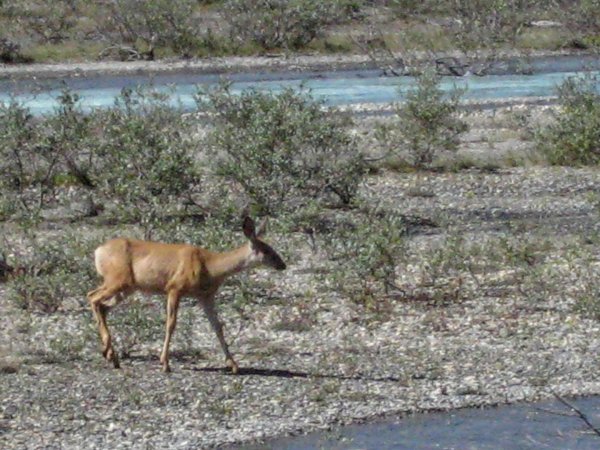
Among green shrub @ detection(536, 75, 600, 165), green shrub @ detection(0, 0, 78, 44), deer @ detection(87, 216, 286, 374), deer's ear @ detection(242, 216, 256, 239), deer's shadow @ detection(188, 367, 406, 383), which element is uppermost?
deer's ear @ detection(242, 216, 256, 239)

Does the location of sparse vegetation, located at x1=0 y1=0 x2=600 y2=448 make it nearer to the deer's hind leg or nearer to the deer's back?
the deer's hind leg

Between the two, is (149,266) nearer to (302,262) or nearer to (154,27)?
(302,262)

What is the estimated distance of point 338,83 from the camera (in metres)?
40.3

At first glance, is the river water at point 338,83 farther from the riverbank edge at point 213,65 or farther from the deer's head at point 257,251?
the deer's head at point 257,251

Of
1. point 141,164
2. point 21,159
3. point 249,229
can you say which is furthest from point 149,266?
point 21,159

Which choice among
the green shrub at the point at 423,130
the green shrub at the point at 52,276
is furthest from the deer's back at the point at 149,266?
the green shrub at the point at 423,130

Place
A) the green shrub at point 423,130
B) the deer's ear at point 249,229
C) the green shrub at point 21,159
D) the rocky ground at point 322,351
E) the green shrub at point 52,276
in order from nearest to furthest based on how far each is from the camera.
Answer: the rocky ground at point 322,351 < the deer's ear at point 249,229 < the green shrub at point 52,276 < the green shrub at point 21,159 < the green shrub at point 423,130

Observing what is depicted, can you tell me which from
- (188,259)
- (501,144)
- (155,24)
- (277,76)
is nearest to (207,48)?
(155,24)

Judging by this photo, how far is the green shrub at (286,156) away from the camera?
20953 mm

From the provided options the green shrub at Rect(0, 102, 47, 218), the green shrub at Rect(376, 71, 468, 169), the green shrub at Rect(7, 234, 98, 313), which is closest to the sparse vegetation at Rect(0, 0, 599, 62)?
the green shrub at Rect(376, 71, 468, 169)

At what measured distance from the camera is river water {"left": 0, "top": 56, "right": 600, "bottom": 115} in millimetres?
36000

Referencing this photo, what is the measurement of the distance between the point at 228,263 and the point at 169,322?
730mm

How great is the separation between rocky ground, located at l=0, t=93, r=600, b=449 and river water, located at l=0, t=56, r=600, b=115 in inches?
638

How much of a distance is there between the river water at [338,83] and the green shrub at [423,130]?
8.22m
